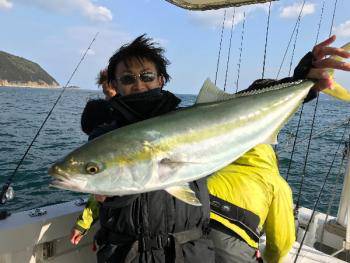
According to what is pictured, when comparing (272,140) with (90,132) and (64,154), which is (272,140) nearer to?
(90,132)

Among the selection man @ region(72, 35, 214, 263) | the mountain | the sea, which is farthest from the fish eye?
the mountain

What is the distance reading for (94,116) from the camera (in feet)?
12.1

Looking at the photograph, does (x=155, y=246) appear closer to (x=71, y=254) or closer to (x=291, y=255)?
(x=71, y=254)

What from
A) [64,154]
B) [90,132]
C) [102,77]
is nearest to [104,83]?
[102,77]

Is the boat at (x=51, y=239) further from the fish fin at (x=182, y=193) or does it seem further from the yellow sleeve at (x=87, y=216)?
the fish fin at (x=182, y=193)

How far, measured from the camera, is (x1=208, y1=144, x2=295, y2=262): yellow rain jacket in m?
3.12

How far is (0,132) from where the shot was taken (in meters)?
23.3

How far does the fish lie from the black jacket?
1.53 feet

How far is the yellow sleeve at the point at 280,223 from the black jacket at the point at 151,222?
0.91 meters

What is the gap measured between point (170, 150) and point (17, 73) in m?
200

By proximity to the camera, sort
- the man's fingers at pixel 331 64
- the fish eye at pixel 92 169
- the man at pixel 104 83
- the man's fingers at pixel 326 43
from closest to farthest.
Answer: the fish eye at pixel 92 169 → the man's fingers at pixel 331 64 → the man's fingers at pixel 326 43 → the man at pixel 104 83

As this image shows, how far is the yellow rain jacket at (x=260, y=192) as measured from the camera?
3.12m

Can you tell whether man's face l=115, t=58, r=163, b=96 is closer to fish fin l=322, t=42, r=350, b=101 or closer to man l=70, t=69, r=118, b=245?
man l=70, t=69, r=118, b=245

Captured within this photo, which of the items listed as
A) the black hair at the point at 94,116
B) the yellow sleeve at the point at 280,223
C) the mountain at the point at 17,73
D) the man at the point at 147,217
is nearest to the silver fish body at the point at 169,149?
the man at the point at 147,217
